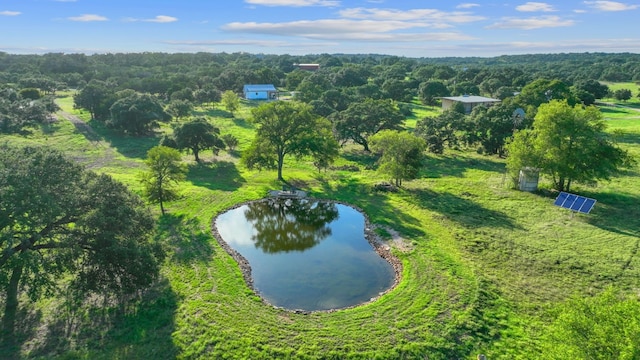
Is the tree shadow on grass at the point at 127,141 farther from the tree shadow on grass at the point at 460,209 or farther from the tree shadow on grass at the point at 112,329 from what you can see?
the tree shadow on grass at the point at 460,209

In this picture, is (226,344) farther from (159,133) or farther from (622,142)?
(622,142)

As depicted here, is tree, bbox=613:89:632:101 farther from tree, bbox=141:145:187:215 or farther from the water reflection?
tree, bbox=141:145:187:215

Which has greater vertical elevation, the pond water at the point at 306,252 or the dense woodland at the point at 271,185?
the dense woodland at the point at 271,185

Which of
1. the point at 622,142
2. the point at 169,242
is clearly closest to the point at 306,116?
the point at 169,242

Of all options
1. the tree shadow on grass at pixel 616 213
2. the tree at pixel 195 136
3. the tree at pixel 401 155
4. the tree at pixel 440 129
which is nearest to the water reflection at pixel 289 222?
the tree at pixel 401 155

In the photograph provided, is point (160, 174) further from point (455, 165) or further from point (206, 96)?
point (206, 96)

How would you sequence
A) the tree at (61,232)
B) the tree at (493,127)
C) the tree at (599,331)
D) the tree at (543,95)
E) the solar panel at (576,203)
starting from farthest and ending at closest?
1. the tree at (543,95)
2. the tree at (493,127)
3. the solar panel at (576,203)
4. the tree at (61,232)
5. the tree at (599,331)
